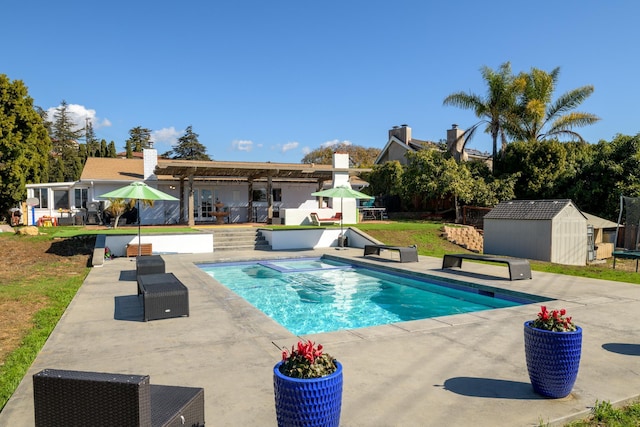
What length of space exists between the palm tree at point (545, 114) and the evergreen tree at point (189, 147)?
1917 inches

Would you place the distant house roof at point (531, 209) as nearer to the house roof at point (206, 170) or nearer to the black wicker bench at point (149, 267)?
the house roof at point (206, 170)

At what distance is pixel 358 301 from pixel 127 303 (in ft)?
17.0

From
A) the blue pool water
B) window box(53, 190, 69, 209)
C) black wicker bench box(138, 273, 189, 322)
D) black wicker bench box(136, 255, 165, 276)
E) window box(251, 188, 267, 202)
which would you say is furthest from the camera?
window box(251, 188, 267, 202)

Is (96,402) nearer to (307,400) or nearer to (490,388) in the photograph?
(307,400)

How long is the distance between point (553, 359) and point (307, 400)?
2.32m

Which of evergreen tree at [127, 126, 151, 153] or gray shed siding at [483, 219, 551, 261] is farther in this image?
evergreen tree at [127, 126, 151, 153]

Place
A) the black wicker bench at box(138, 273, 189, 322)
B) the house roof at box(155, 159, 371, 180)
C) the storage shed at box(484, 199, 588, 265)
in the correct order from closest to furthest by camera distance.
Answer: the black wicker bench at box(138, 273, 189, 322) → the storage shed at box(484, 199, 588, 265) → the house roof at box(155, 159, 371, 180)

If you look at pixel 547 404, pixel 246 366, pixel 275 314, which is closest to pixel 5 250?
pixel 275 314

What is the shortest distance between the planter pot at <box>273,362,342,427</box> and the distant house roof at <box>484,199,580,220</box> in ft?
47.5

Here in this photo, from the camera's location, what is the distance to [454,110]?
3050 cm

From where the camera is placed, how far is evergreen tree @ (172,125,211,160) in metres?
65.3

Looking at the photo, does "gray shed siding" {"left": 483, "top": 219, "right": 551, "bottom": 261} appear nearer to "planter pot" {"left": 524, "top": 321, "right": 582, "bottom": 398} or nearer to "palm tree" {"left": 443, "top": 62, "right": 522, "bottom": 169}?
"planter pot" {"left": 524, "top": 321, "right": 582, "bottom": 398}

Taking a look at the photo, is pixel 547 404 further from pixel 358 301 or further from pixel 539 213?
pixel 539 213

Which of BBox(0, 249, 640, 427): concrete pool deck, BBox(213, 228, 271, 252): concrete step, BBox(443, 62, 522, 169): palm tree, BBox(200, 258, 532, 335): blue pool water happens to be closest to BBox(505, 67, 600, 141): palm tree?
BBox(443, 62, 522, 169): palm tree
